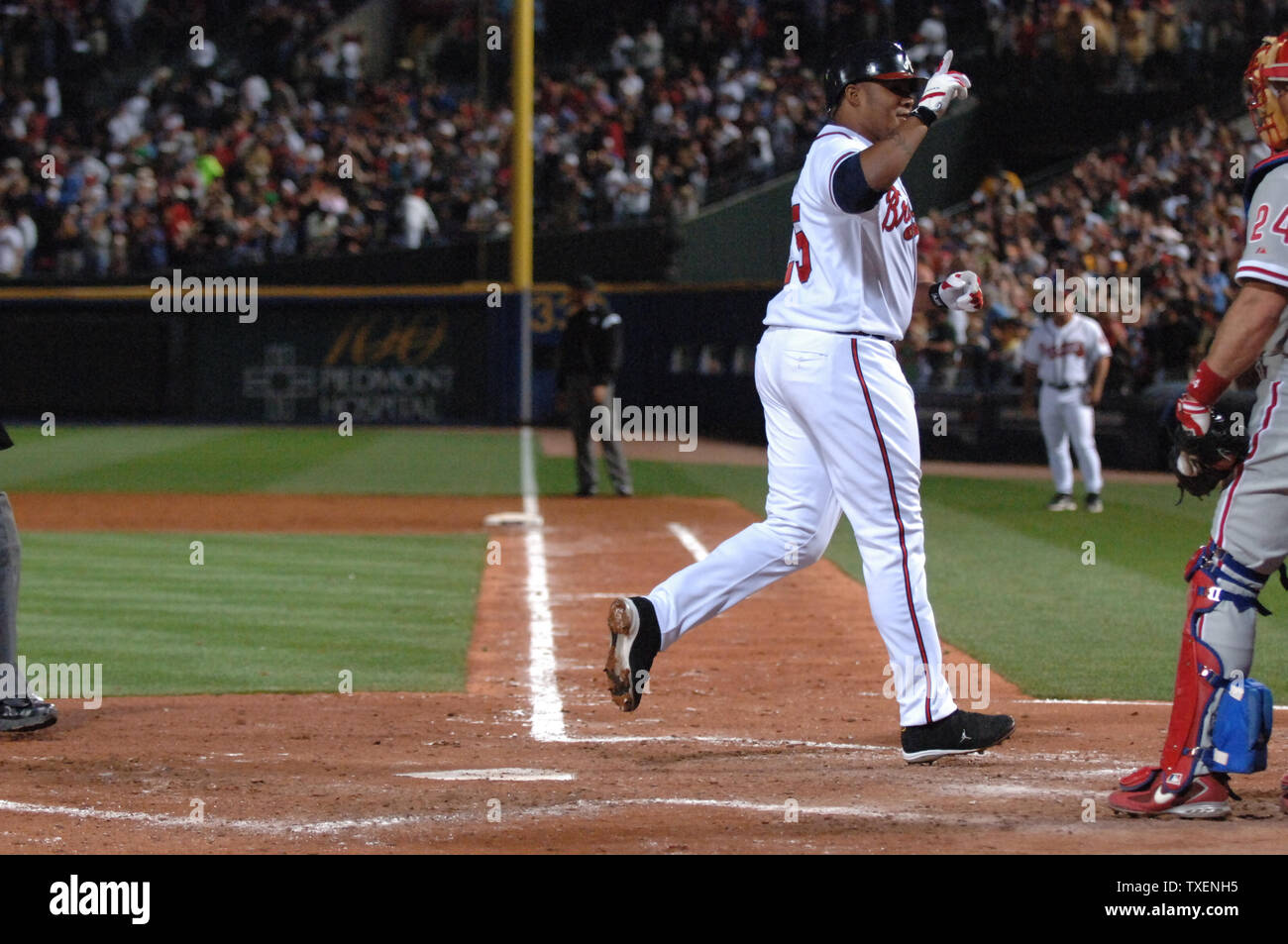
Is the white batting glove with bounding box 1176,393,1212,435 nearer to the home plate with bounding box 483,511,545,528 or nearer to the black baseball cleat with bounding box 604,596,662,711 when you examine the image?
the black baseball cleat with bounding box 604,596,662,711

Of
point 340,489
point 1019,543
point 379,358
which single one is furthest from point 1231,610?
point 379,358

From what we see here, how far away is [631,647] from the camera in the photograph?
205 inches

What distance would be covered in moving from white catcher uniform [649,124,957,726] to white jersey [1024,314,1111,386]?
979 cm

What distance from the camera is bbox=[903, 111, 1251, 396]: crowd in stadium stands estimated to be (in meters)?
19.3

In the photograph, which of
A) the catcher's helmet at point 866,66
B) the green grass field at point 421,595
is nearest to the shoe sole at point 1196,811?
the green grass field at point 421,595

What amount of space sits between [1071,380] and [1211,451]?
34.7ft

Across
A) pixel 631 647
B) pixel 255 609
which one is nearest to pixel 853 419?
pixel 631 647

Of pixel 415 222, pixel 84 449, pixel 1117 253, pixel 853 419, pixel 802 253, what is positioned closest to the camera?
pixel 853 419

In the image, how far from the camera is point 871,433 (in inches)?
200

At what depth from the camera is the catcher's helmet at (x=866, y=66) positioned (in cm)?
519

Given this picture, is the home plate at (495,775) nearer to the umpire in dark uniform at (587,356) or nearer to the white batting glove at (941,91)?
the white batting glove at (941,91)

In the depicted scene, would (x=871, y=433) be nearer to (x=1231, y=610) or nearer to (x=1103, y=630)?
(x=1231, y=610)

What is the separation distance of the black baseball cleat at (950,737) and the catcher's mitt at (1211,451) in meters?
1.13

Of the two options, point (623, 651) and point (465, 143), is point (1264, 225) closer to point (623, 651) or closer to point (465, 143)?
point (623, 651)
